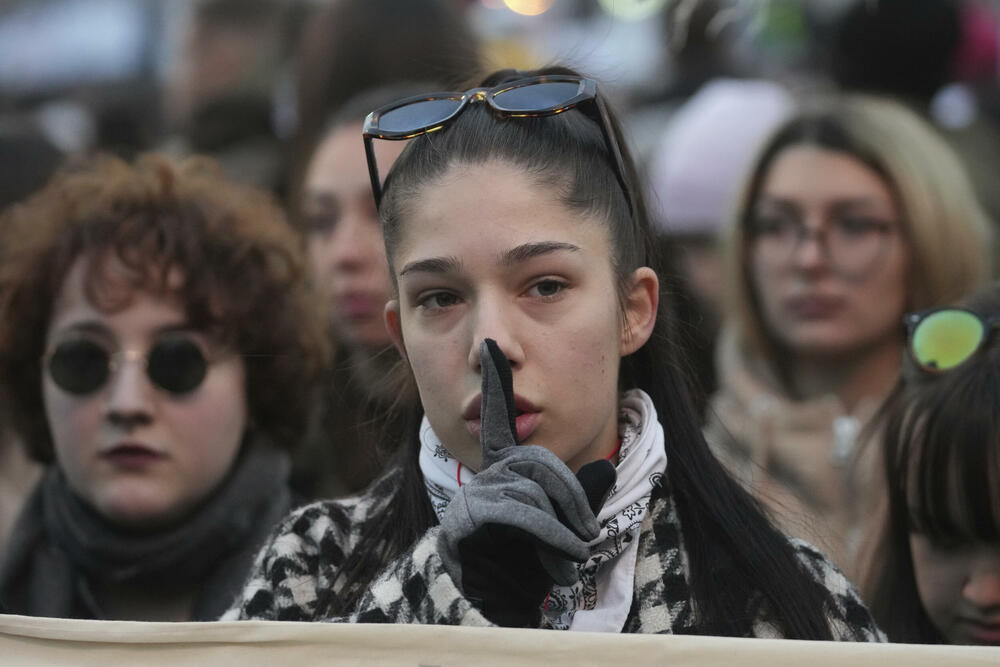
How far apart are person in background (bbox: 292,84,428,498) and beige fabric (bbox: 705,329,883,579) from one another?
2.98 feet

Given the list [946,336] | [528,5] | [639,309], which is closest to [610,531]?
[639,309]

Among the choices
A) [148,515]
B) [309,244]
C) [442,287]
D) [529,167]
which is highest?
[529,167]

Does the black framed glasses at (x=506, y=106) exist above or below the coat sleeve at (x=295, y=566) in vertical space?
above

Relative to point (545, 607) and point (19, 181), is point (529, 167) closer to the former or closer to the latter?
point (545, 607)

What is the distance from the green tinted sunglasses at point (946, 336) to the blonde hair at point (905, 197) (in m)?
1.17

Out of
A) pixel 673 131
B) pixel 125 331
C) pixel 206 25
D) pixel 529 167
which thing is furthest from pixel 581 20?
pixel 529 167

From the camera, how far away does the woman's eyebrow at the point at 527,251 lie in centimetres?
197

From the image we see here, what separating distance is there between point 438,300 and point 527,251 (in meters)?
0.16

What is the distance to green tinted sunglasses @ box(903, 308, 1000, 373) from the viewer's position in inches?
98.6

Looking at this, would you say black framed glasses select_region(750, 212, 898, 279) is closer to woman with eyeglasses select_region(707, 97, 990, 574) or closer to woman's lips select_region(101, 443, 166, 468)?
woman with eyeglasses select_region(707, 97, 990, 574)

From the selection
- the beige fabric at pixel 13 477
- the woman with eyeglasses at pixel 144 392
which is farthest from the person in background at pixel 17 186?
the woman with eyeglasses at pixel 144 392

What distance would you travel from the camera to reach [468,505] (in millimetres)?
1791

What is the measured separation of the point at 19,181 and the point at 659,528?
2545 mm

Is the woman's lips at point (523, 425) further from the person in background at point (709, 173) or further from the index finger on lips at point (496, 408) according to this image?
the person in background at point (709, 173)
